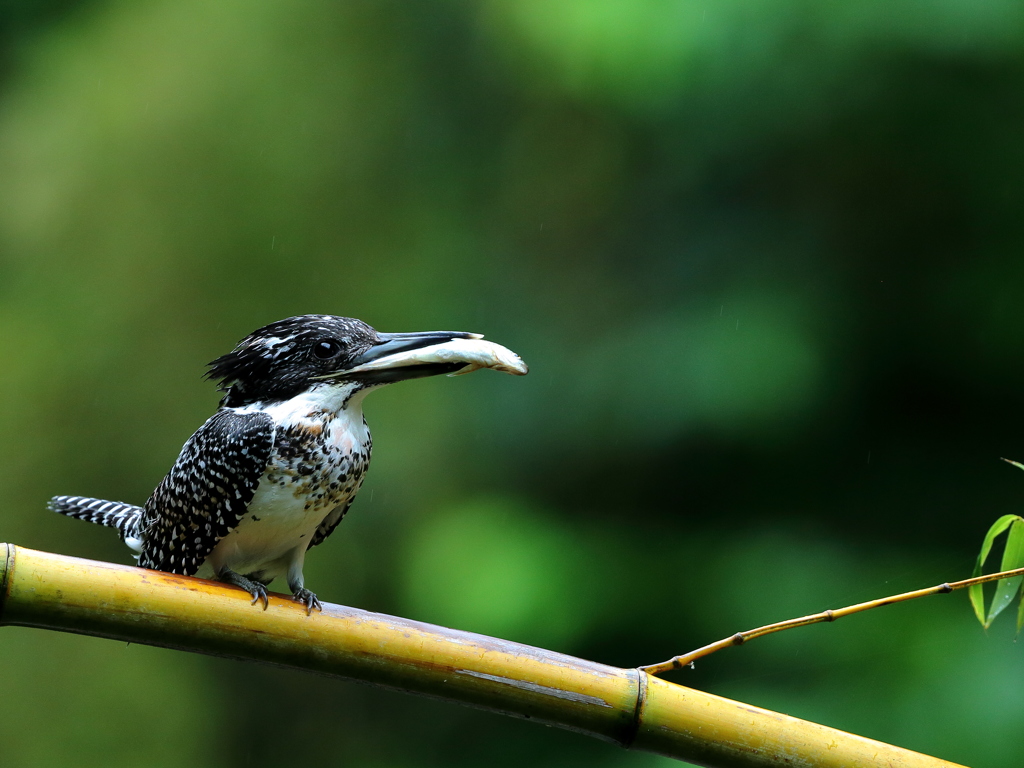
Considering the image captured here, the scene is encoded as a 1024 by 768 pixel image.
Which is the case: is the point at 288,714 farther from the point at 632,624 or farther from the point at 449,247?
the point at 449,247

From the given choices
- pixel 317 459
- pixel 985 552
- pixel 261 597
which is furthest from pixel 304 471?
pixel 985 552

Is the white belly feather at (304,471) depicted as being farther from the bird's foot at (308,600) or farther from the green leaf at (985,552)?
the green leaf at (985,552)

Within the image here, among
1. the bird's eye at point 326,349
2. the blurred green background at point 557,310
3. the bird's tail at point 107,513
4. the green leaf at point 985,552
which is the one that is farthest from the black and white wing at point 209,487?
the blurred green background at point 557,310

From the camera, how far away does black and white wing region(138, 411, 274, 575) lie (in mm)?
1142

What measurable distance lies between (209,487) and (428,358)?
410mm

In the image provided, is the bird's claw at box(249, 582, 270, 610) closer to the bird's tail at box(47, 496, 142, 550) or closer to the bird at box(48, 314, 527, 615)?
the bird at box(48, 314, 527, 615)

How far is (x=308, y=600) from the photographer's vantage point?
107 centimetres

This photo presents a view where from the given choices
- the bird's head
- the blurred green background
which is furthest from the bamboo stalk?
the blurred green background

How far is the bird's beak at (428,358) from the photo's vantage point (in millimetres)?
870

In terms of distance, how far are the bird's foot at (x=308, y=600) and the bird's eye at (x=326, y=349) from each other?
28 centimetres

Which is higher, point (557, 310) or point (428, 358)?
point (557, 310)

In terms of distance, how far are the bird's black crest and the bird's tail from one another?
0.39 m

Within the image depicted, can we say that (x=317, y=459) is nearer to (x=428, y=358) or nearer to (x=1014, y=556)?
(x=428, y=358)

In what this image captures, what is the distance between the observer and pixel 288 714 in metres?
3.46
